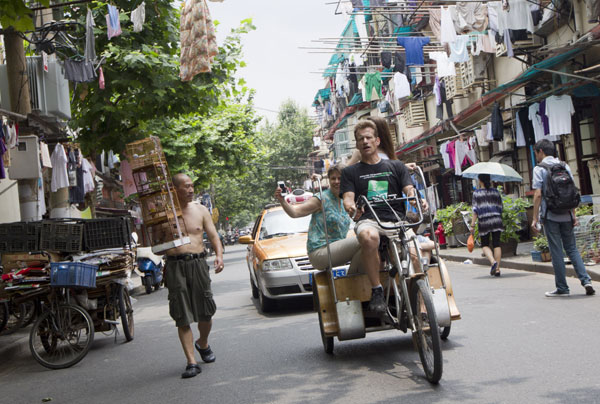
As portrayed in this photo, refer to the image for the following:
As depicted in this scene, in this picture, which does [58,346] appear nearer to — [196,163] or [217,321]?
[217,321]

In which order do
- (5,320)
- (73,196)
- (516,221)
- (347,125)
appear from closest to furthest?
(5,320)
(516,221)
(73,196)
(347,125)

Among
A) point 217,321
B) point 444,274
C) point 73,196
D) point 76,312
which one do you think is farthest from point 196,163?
point 444,274

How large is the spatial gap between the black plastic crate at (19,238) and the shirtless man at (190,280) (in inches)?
108

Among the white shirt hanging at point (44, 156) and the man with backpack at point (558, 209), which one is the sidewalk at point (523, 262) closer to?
the man with backpack at point (558, 209)

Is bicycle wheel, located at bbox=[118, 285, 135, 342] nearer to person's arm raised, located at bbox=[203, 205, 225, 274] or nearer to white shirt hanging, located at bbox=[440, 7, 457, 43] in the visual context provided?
person's arm raised, located at bbox=[203, 205, 225, 274]

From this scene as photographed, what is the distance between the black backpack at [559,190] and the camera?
8602 mm

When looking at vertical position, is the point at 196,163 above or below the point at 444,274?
above

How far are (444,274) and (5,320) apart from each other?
21.7 feet

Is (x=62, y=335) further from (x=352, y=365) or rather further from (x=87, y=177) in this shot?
(x=87, y=177)

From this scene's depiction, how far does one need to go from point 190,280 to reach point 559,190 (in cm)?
478

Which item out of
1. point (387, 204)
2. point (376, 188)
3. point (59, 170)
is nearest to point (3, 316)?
point (59, 170)

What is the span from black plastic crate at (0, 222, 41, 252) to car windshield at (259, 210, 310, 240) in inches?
151

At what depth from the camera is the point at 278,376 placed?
5.91 metres

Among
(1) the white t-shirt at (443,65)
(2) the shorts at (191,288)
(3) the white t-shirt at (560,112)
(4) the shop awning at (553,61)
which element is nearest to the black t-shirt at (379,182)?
(2) the shorts at (191,288)
